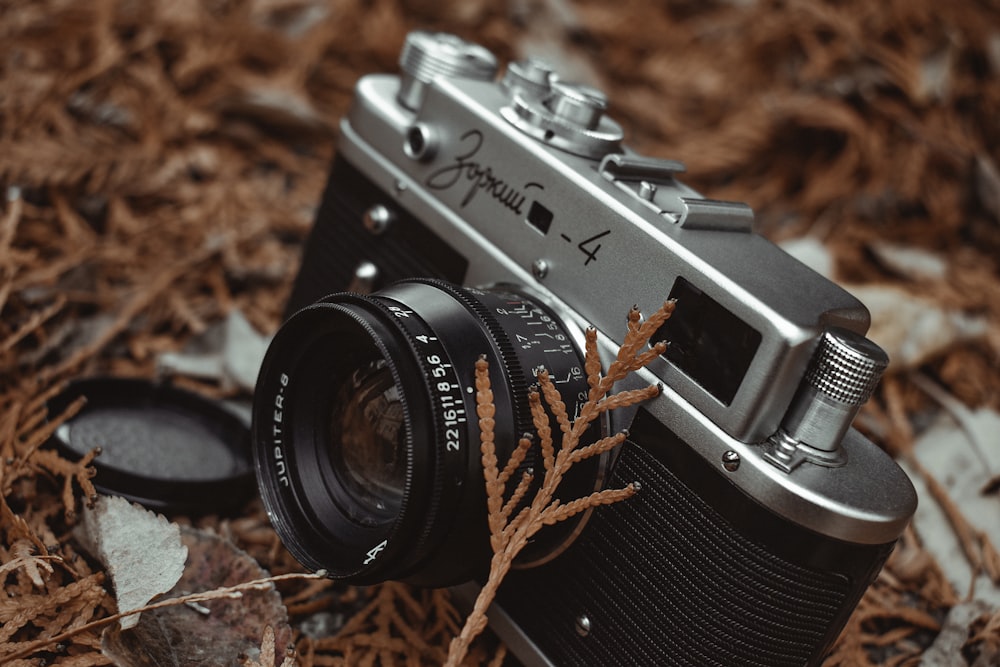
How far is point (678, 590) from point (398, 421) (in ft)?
1.09

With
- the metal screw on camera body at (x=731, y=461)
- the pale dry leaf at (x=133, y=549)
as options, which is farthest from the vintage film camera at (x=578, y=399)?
the pale dry leaf at (x=133, y=549)

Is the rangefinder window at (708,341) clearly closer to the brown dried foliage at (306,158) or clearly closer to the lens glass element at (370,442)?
the lens glass element at (370,442)

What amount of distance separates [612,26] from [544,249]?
1.68m

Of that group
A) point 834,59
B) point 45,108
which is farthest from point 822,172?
point 45,108

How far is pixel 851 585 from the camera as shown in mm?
921

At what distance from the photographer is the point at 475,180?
115 centimetres

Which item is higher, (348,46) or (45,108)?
(348,46)

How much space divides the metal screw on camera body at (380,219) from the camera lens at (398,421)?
23 cm

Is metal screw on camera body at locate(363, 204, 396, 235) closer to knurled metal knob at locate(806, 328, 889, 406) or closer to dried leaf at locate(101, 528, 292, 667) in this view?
dried leaf at locate(101, 528, 292, 667)

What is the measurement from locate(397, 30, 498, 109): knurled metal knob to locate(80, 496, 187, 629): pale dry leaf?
0.60m

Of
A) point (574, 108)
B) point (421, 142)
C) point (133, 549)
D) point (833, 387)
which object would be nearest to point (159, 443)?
point (133, 549)

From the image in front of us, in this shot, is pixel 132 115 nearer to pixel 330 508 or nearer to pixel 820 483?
pixel 330 508

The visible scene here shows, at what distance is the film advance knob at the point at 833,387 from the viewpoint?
2.87 feet

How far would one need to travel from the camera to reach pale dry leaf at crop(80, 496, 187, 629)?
979 mm
